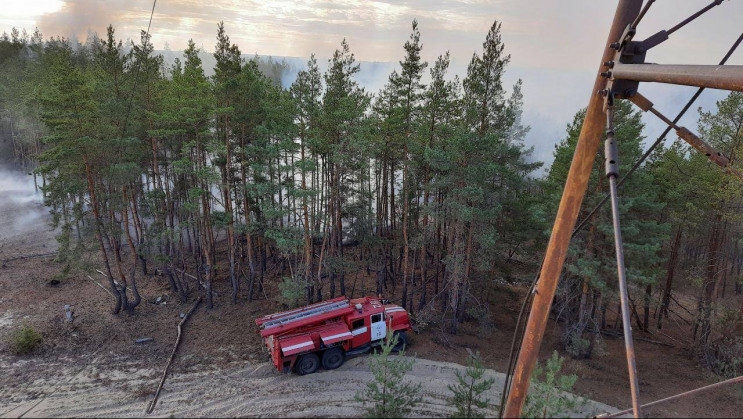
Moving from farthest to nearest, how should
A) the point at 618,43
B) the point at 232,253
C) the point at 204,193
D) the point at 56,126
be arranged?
the point at 232,253 → the point at 204,193 → the point at 56,126 → the point at 618,43

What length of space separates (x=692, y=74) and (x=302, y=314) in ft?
48.4

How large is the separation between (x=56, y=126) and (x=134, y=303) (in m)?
9.65

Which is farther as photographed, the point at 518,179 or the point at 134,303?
the point at 134,303

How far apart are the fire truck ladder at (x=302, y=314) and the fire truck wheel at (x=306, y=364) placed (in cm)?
155

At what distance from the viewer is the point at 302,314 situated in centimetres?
1516

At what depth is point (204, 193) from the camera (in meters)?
18.2

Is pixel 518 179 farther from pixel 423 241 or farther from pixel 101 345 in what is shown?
pixel 101 345

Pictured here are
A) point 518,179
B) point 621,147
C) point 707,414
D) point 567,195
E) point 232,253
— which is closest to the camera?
point 567,195

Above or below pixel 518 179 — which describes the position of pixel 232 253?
below

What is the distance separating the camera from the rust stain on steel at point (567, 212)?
348 centimetres

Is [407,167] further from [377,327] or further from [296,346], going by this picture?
[296,346]

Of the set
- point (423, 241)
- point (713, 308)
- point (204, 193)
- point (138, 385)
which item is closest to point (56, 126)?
point (204, 193)

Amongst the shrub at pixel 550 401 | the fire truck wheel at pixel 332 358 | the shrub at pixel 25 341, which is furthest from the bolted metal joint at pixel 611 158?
the shrub at pixel 25 341

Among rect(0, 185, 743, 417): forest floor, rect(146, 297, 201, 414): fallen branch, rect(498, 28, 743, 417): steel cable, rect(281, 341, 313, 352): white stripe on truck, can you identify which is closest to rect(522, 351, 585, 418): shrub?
rect(498, 28, 743, 417): steel cable
